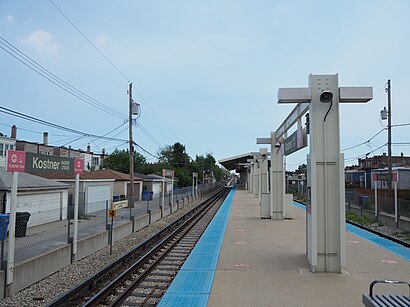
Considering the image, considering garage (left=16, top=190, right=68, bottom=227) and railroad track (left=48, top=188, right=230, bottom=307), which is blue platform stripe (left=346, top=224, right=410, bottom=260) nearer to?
railroad track (left=48, top=188, right=230, bottom=307)

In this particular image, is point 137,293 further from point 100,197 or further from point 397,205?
point 100,197

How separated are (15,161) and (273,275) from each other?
587 centimetres

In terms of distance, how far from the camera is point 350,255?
1005cm

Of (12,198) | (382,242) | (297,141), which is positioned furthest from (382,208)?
(12,198)

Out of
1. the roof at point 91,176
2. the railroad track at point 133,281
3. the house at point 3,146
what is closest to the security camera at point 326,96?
the railroad track at point 133,281

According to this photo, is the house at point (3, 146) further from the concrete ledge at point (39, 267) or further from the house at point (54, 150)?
the concrete ledge at point (39, 267)

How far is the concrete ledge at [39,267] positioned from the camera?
7668mm

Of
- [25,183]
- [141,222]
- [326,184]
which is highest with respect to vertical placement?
[326,184]

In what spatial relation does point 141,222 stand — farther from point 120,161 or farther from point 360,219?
point 120,161

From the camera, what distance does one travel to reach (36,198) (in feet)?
58.6

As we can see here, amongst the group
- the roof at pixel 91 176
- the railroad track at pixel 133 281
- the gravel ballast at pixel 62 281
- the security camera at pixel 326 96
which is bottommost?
the gravel ballast at pixel 62 281

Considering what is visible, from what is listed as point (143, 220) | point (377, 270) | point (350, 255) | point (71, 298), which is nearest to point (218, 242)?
point (350, 255)

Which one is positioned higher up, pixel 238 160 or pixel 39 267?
pixel 238 160

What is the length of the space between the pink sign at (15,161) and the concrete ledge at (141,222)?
30.8 feet
